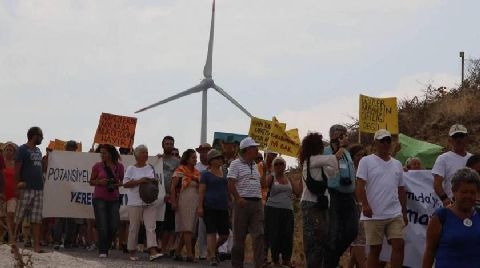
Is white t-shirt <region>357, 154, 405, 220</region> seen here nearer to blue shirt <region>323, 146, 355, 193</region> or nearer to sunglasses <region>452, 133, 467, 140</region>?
blue shirt <region>323, 146, 355, 193</region>

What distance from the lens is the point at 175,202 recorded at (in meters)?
17.4

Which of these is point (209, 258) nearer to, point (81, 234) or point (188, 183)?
point (188, 183)

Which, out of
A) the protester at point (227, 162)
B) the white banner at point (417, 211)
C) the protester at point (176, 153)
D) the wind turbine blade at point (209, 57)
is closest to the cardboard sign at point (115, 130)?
the protester at point (176, 153)

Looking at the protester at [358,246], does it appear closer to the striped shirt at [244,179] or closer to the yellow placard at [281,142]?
the striped shirt at [244,179]

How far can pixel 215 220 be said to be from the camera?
16.1 m

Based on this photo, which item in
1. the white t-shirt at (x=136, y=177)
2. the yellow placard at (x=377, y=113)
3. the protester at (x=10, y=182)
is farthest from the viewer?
the yellow placard at (x=377, y=113)

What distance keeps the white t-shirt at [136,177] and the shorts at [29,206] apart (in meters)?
1.62

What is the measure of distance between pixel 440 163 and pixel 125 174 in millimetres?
6368

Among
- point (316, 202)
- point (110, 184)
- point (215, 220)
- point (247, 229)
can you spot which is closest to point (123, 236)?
point (110, 184)

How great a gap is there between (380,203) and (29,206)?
5428 mm

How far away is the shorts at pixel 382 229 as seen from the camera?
12156 mm

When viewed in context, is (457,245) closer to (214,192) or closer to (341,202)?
(341,202)

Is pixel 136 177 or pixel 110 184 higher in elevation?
pixel 136 177

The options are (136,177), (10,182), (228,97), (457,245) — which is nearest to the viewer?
(457,245)
